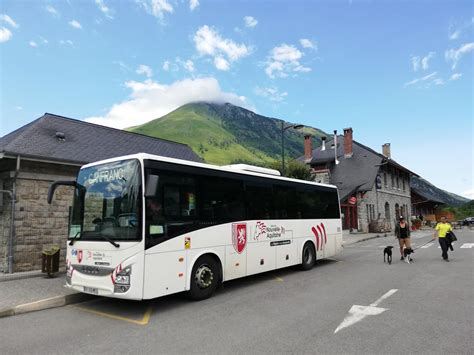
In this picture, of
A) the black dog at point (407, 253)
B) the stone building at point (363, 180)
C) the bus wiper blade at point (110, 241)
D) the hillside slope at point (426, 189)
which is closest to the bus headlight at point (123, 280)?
the bus wiper blade at point (110, 241)

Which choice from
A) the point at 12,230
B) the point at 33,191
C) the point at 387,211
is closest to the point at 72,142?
the point at 33,191

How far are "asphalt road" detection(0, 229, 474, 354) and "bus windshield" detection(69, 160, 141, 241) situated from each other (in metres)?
1.56

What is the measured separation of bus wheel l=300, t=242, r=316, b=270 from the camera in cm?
1184

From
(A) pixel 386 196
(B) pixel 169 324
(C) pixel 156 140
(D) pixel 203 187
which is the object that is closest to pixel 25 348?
(B) pixel 169 324

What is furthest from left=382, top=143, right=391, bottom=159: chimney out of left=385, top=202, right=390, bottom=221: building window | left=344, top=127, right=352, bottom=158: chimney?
left=385, top=202, right=390, bottom=221: building window

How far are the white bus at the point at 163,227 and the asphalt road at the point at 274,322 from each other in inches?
23.5

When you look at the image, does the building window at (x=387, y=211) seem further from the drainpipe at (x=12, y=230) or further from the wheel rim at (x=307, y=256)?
the drainpipe at (x=12, y=230)

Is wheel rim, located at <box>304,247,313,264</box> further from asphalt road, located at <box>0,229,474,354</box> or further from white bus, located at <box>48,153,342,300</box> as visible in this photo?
asphalt road, located at <box>0,229,474,354</box>

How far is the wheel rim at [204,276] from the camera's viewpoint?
7820 millimetres

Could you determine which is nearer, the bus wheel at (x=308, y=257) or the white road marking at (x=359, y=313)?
the white road marking at (x=359, y=313)

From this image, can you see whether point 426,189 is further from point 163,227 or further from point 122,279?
point 122,279

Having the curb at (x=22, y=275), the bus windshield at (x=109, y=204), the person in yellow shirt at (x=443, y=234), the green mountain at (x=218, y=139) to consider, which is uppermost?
the green mountain at (x=218, y=139)

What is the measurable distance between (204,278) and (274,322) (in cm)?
242

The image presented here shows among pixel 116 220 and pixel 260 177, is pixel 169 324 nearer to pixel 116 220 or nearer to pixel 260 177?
pixel 116 220
